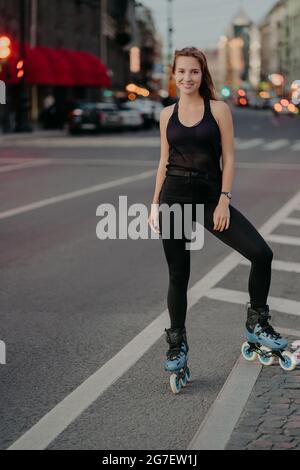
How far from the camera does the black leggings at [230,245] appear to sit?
230 inches

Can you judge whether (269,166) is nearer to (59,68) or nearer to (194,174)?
(194,174)

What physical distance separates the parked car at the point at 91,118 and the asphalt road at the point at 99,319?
29.1 metres

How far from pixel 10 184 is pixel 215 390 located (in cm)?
1561

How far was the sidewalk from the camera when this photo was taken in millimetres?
4719

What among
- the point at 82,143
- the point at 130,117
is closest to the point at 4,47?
the point at 82,143

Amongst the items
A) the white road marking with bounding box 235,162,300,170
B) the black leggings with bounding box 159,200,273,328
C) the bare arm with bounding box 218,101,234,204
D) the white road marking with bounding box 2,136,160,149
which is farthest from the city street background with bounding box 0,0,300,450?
the white road marking with bounding box 2,136,160,149

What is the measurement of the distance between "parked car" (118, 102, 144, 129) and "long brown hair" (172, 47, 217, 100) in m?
44.8

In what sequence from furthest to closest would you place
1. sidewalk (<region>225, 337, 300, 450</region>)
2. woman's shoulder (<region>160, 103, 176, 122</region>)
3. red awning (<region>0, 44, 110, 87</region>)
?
red awning (<region>0, 44, 110, 87</region>) → woman's shoulder (<region>160, 103, 176, 122</region>) → sidewalk (<region>225, 337, 300, 450</region>)

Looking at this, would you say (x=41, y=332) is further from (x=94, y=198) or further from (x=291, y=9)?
(x=291, y=9)

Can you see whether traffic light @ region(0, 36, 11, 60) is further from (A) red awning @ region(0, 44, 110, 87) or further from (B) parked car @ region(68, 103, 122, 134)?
(B) parked car @ region(68, 103, 122, 134)

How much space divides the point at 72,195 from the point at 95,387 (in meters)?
12.8

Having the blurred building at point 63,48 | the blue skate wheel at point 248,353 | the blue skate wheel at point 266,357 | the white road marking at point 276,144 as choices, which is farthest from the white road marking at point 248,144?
the blue skate wheel at point 266,357

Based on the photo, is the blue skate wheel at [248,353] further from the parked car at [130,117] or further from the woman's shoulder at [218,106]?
the parked car at [130,117]

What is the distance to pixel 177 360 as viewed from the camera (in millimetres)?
5809
